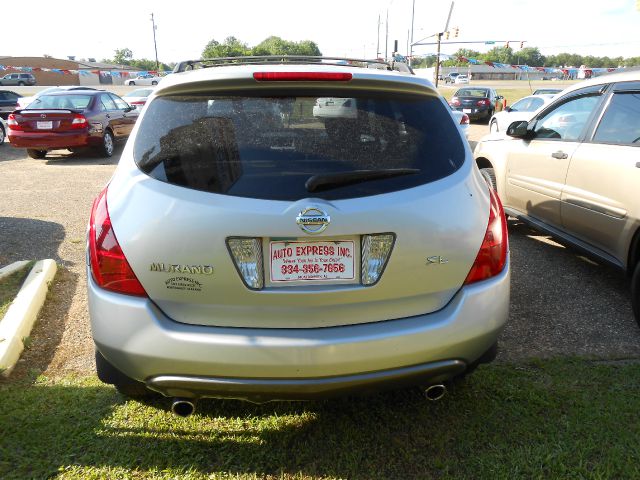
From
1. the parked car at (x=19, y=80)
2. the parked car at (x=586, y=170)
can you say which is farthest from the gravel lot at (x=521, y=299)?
the parked car at (x=19, y=80)

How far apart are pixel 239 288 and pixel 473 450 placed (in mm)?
1378

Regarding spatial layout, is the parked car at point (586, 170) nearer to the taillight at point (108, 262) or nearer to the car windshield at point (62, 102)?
the taillight at point (108, 262)

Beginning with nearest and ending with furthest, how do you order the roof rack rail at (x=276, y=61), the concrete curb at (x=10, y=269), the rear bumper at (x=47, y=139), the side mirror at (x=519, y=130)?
the roof rack rail at (x=276, y=61) < the concrete curb at (x=10, y=269) < the side mirror at (x=519, y=130) < the rear bumper at (x=47, y=139)

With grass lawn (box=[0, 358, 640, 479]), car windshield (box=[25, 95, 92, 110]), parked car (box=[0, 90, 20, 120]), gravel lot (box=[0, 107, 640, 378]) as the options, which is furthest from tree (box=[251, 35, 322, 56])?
grass lawn (box=[0, 358, 640, 479])

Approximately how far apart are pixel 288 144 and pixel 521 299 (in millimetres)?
2829

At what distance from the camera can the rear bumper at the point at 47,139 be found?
11344 mm

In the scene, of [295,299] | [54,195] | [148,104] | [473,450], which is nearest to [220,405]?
[295,299]

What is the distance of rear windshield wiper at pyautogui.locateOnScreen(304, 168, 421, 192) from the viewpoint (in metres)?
2.08

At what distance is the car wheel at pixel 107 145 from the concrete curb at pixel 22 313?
27.3 feet

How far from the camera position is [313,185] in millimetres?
2072

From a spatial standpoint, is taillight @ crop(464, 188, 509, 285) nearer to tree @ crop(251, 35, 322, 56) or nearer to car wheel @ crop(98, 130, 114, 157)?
car wheel @ crop(98, 130, 114, 157)

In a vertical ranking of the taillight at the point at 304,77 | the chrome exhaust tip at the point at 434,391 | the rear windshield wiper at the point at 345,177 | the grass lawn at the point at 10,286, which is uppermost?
the taillight at the point at 304,77

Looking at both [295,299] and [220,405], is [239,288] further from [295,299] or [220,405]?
[220,405]

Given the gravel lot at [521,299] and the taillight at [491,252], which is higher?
the taillight at [491,252]
